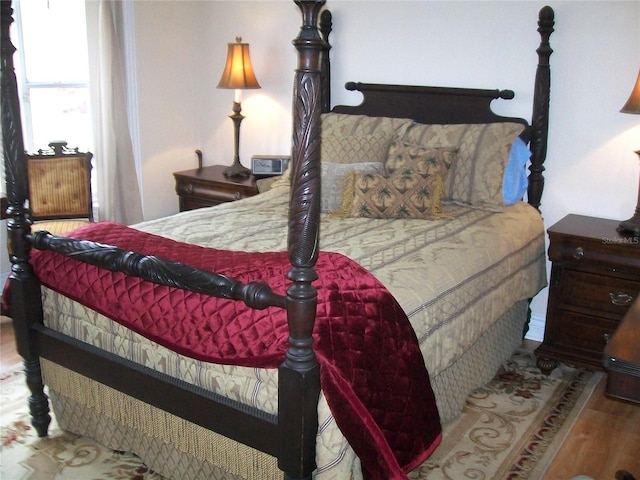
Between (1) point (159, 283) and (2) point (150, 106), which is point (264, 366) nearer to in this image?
(1) point (159, 283)

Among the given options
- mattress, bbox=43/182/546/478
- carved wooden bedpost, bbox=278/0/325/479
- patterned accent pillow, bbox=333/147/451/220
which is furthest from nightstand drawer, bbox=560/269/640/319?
carved wooden bedpost, bbox=278/0/325/479

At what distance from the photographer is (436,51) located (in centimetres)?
352

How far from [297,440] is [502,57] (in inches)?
95.4

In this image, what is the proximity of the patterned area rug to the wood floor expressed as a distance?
4cm

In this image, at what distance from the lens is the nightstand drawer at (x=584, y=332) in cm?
293

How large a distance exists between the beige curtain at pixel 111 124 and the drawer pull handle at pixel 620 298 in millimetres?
2784

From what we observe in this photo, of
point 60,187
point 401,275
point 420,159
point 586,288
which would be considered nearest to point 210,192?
point 60,187

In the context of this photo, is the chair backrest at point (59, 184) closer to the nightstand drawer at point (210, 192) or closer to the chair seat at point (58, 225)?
the chair seat at point (58, 225)

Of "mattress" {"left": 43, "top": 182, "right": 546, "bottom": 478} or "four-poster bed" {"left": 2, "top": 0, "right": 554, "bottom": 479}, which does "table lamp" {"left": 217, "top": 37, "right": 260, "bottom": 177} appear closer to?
"mattress" {"left": 43, "top": 182, "right": 546, "bottom": 478}

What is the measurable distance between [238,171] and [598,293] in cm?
221

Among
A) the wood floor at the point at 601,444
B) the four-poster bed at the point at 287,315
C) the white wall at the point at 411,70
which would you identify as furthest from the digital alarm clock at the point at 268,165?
the wood floor at the point at 601,444

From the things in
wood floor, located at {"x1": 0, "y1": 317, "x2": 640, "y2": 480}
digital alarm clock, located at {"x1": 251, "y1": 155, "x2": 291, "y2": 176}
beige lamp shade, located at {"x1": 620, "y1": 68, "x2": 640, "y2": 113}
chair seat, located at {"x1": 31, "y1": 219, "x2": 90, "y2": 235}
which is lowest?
wood floor, located at {"x1": 0, "y1": 317, "x2": 640, "y2": 480}

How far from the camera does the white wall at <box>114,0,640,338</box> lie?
3.12 metres

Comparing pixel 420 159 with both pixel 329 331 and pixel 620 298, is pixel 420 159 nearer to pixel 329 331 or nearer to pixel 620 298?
pixel 620 298
